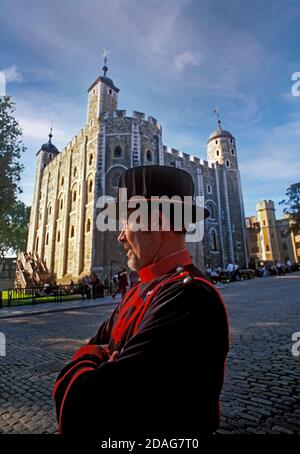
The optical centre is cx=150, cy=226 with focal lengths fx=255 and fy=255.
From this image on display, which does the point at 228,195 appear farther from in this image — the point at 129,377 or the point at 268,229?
the point at 129,377

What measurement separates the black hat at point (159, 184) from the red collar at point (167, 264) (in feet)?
0.85

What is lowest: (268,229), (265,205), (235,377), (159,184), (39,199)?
(235,377)

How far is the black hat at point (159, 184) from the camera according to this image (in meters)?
1.59

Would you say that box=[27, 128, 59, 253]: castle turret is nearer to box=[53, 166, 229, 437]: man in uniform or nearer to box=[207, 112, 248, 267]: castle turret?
box=[207, 112, 248, 267]: castle turret

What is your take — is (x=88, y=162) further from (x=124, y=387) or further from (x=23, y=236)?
(x=124, y=387)

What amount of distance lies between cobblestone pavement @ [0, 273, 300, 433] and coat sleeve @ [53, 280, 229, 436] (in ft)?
6.15

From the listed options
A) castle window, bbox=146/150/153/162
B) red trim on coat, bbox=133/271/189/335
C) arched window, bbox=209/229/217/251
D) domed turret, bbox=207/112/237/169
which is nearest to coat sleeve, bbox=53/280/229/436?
red trim on coat, bbox=133/271/189/335

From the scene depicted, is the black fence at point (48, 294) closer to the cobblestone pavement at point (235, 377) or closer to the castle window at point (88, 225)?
the castle window at point (88, 225)

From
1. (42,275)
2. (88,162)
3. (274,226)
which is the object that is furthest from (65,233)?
(274,226)

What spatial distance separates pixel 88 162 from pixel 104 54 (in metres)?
14.6

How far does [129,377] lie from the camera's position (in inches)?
38.4

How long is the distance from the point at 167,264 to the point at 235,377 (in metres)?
2.86

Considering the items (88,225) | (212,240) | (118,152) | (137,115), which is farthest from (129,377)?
(212,240)

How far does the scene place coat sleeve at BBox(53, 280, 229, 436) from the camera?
0.97 meters
